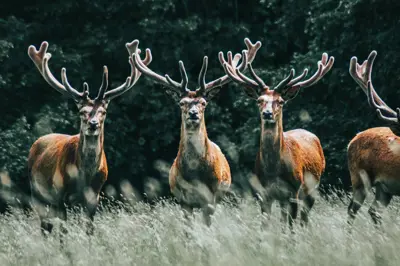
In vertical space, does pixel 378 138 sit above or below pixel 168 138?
above

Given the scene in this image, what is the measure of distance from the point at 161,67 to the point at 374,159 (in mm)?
8652

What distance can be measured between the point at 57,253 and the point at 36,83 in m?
9.92

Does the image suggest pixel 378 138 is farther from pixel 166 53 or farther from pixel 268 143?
pixel 166 53

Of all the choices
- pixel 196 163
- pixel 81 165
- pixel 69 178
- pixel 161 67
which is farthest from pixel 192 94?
pixel 161 67

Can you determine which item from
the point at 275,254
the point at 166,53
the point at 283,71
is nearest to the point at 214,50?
the point at 166,53

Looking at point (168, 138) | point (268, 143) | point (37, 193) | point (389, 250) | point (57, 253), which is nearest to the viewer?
point (389, 250)

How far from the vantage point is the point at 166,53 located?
719 inches

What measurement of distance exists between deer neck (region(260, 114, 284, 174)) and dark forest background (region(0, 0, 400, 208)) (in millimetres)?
5797

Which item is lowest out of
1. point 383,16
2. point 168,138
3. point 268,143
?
point 168,138

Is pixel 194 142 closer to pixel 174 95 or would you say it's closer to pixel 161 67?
pixel 174 95

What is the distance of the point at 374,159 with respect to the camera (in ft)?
33.7

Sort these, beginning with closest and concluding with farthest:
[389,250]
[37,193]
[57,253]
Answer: [389,250] < [57,253] < [37,193]

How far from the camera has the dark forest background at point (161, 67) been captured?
16.1m

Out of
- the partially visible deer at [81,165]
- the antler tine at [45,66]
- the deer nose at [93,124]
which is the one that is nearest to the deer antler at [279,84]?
the partially visible deer at [81,165]
